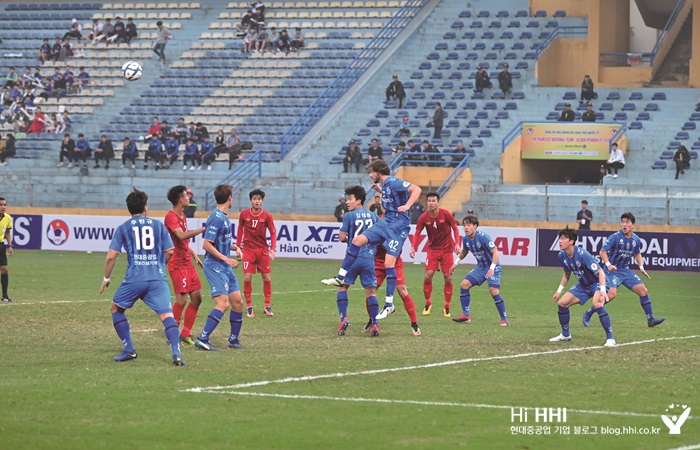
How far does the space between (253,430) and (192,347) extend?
6.36m

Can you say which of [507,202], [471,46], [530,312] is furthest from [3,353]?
[471,46]

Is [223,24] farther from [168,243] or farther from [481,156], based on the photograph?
[168,243]

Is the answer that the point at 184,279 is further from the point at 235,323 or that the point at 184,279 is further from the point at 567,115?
the point at 567,115

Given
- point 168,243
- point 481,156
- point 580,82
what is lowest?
point 168,243

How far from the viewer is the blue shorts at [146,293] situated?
1494cm

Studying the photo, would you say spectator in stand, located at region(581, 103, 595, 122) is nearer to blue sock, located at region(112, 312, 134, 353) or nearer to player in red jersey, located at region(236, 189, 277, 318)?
player in red jersey, located at region(236, 189, 277, 318)

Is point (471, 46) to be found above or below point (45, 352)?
above

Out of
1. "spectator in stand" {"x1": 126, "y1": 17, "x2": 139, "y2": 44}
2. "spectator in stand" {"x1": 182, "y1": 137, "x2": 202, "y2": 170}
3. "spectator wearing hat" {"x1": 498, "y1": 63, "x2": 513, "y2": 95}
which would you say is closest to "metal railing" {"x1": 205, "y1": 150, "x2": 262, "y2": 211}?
"spectator in stand" {"x1": 182, "y1": 137, "x2": 202, "y2": 170}

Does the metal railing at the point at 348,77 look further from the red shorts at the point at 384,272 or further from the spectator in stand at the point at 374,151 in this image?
the red shorts at the point at 384,272

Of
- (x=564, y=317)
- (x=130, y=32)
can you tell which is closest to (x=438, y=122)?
(x=130, y=32)

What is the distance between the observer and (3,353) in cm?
1595

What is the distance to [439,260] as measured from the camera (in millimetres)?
23406

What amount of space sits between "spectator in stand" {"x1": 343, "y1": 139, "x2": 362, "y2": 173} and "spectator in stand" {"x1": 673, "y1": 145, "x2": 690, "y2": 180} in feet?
37.0

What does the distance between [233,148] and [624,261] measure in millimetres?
27145
